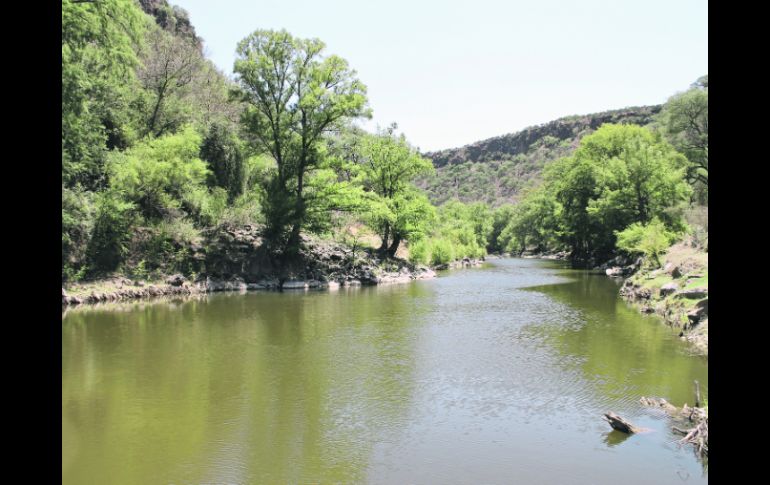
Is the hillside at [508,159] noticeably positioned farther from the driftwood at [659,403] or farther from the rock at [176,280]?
the driftwood at [659,403]

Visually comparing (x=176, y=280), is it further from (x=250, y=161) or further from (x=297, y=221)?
(x=250, y=161)

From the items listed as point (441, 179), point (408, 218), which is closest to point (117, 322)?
point (408, 218)

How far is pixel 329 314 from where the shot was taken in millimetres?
22797

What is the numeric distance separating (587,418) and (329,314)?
547 inches

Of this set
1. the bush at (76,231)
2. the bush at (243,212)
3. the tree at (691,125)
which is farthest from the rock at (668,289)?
the bush at (76,231)

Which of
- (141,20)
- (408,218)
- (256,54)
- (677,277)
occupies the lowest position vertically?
(677,277)

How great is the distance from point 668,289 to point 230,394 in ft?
59.4

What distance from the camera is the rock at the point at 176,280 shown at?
95.4 ft

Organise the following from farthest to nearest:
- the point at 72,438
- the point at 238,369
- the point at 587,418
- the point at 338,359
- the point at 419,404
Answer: the point at 338,359
the point at 238,369
the point at 419,404
the point at 587,418
the point at 72,438

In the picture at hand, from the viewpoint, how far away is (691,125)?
42594mm

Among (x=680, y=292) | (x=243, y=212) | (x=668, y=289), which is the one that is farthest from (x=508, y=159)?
(x=680, y=292)

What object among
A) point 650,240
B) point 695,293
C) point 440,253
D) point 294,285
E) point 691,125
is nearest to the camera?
point 695,293
